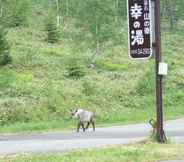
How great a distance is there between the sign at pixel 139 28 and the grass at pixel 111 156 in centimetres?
318

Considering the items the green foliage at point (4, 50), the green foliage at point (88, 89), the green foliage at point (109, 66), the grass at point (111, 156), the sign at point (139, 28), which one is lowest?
the green foliage at point (88, 89)

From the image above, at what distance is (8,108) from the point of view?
31.9 m

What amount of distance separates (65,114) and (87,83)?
587 cm

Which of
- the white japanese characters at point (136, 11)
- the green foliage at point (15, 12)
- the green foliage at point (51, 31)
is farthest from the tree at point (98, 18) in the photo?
the white japanese characters at point (136, 11)

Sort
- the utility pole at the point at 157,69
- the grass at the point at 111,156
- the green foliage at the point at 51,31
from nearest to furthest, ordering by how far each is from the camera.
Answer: the grass at the point at 111,156 < the utility pole at the point at 157,69 < the green foliage at the point at 51,31

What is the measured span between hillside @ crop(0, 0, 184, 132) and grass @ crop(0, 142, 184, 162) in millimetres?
13810

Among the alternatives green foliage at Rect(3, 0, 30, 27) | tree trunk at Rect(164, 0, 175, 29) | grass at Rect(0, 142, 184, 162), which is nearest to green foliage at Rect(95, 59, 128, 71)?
green foliage at Rect(3, 0, 30, 27)

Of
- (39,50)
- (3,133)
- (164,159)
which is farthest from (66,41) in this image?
(164,159)

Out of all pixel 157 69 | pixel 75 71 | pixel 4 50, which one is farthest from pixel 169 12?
pixel 157 69

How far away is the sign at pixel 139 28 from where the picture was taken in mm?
17750

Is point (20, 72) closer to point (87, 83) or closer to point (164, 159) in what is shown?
point (87, 83)

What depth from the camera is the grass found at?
1384 cm

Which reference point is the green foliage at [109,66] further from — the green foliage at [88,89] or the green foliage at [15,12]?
the green foliage at [88,89]

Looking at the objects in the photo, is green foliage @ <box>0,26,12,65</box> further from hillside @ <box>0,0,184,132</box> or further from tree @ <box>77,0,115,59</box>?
tree @ <box>77,0,115,59</box>
